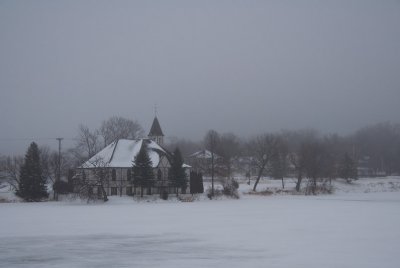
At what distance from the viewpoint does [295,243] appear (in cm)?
2050

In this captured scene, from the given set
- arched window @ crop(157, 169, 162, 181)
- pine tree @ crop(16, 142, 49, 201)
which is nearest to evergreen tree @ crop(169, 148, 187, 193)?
arched window @ crop(157, 169, 162, 181)

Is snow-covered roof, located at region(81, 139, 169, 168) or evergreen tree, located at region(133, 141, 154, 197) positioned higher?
snow-covered roof, located at region(81, 139, 169, 168)

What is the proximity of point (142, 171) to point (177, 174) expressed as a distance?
5.63 meters

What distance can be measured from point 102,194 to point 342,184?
43328mm

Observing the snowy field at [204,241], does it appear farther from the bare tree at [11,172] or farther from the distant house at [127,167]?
the bare tree at [11,172]

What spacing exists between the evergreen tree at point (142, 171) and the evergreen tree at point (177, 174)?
3953 millimetres

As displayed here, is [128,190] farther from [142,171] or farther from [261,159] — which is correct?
[261,159]

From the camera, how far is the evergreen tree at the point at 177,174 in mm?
64188

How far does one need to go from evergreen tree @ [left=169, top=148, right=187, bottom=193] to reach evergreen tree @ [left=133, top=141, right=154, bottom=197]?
395 cm

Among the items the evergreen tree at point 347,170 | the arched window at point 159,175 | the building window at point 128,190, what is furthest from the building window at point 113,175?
the evergreen tree at point 347,170

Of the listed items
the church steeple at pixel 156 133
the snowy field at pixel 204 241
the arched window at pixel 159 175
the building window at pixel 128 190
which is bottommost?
the snowy field at pixel 204 241

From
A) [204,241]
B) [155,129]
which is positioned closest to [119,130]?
[155,129]

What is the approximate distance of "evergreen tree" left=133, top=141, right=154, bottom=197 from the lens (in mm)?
60406

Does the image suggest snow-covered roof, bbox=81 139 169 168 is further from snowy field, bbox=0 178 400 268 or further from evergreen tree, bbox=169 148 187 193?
snowy field, bbox=0 178 400 268
